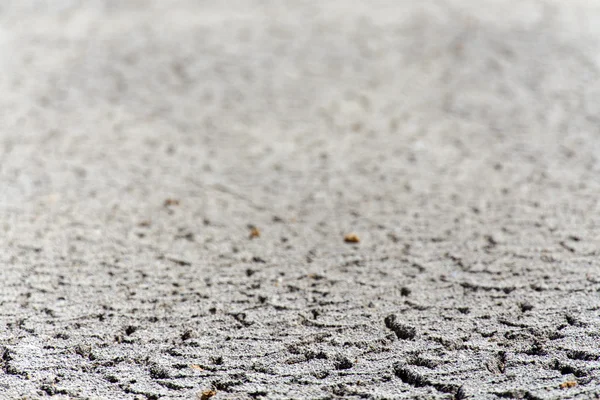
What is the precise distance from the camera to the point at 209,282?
3.85 metres

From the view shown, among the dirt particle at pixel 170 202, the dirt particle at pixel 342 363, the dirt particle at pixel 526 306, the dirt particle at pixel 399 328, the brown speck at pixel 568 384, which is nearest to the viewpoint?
the brown speck at pixel 568 384

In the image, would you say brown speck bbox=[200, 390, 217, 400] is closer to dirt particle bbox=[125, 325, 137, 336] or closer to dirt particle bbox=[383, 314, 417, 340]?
dirt particle bbox=[125, 325, 137, 336]

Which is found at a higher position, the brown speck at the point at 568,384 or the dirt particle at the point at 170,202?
the dirt particle at the point at 170,202

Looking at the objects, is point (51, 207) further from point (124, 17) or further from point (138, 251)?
point (124, 17)

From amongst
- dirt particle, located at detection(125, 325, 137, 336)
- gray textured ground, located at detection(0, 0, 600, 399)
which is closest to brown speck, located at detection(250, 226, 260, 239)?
gray textured ground, located at detection(0, 0, 600, 399)

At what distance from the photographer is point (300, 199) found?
193 inches

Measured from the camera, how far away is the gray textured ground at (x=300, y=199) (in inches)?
124

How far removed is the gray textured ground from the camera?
3154 millimetres

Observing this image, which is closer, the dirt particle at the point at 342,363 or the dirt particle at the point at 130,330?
the dirt particle at the point at 342,363

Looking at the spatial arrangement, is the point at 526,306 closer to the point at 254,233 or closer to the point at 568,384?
the point at 568,384

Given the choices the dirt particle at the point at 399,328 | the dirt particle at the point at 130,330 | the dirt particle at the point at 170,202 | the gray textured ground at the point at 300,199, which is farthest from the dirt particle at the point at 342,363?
the dirt particle at the point at 170,202

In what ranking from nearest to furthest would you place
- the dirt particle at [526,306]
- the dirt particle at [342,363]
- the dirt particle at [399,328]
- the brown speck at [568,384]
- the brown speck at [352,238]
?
1. the brown speck at [568,384]
2. the dirt particle at [342,363]
3. the dirt particle at [399,328]
4. the dirt particle at [526,306]
5. the brown speck at [352,238]

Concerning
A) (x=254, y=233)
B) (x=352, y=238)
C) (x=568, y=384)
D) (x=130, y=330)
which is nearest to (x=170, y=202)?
(x=254, y=233)

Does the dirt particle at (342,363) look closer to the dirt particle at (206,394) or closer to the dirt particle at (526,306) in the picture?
the dirt particle at (206,394)
